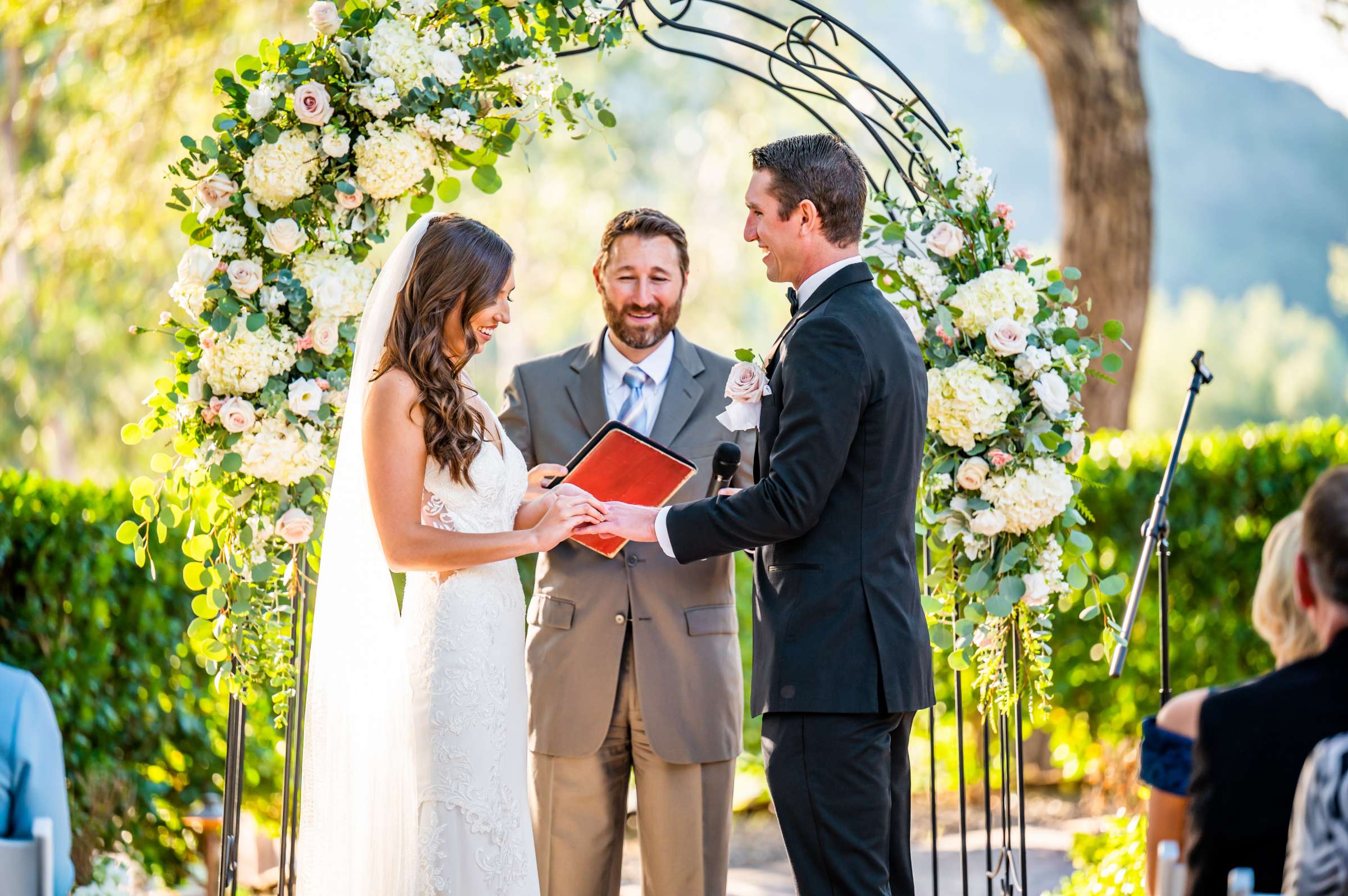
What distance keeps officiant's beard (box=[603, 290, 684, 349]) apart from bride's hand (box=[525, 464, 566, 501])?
478 millimetres

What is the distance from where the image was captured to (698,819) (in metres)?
3.64

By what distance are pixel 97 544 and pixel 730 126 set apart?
1532cm

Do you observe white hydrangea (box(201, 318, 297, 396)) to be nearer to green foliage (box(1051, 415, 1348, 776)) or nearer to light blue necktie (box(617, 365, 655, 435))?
light blue necktie (box(617, 365, 655, 435))

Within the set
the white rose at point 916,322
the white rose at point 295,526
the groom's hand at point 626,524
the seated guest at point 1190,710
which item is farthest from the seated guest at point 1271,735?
the white rose at point 295,526

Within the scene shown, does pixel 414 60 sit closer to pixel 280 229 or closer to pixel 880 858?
pixel 280 229

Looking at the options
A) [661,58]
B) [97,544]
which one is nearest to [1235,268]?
[661,58]

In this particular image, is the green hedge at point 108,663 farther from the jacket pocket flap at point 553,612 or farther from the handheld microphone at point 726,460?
the handheld microphone at point 726,460

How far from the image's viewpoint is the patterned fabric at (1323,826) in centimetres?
188

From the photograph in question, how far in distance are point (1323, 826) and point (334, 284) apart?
9.09 ft

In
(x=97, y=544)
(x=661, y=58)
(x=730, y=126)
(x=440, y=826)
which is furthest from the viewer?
(x=661, y=58)

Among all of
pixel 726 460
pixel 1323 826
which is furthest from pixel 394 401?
pixel 1323 826

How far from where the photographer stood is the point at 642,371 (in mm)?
3873

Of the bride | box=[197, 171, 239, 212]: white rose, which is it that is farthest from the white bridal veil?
box=[197, 171, 239, 212]: white rose

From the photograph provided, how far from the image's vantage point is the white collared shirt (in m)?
3.87
